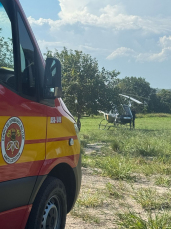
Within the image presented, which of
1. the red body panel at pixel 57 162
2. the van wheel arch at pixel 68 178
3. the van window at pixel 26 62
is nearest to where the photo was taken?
the van window at pixel 26 62

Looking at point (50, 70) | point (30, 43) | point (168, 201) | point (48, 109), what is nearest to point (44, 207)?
point (48, 109)

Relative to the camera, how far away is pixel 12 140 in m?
2.79

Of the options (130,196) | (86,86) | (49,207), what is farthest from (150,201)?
(86,86)

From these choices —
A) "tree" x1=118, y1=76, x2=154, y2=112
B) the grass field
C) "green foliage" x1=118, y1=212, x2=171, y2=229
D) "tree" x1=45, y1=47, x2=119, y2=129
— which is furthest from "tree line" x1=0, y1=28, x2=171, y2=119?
"tree" x1=118, y1=76, x2=154, y2=112

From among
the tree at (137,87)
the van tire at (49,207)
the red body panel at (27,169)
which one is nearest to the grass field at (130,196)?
the van tire at (49,207)

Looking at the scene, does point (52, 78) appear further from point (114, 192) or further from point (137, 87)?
point (137, 87)

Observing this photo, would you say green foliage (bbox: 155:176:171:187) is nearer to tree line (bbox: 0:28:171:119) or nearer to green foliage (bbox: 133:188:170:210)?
green foliage (bbox: 133:188:170:210)

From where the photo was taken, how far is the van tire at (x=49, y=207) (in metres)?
3.24

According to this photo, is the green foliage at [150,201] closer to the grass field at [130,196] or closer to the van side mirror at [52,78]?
the grass field at [130,196]

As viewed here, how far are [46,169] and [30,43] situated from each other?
4.05ft

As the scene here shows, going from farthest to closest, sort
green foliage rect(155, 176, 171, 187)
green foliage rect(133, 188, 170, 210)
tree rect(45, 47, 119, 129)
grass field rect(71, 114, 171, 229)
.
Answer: tree rect(45, 47, 119, 129)
green foliage rect(155, 176, 171, 187)
green foliage rect(133, 188, 170, 210)
grass field rect(71, 114, 171, 229)

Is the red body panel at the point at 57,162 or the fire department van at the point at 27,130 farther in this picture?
the red body panel at the point at 57,162

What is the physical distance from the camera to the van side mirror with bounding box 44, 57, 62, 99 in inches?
131

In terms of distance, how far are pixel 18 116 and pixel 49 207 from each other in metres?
1.15
